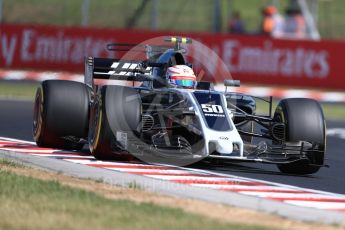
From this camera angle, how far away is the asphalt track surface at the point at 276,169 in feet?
35.9

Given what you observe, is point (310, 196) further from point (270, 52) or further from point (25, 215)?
point (270, 52)

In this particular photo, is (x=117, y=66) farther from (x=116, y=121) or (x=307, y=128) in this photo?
(x=307, y=128)

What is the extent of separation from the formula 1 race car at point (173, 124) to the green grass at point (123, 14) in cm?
1695

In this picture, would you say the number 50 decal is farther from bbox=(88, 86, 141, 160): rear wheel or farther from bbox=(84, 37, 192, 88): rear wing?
bbox=(84, 37, 192, 88): rear wing

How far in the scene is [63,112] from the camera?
40.0 feet

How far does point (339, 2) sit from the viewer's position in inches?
1307

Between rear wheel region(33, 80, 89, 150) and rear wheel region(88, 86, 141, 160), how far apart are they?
0.86 metres

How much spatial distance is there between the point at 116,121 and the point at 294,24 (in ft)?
74.4

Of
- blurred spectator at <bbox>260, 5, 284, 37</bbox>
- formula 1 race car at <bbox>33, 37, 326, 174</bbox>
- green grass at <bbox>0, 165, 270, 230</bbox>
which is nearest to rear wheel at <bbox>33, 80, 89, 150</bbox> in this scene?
formula 1 race car at <bbox>33, 37, 326, 174</bbox>

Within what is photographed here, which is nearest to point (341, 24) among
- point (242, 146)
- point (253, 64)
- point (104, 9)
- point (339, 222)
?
point (253, 64)

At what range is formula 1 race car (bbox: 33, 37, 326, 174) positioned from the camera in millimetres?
11148

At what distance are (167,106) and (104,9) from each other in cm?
1898

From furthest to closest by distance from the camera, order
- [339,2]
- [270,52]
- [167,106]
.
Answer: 1. [339,2]
2. [270,52]
3. [167,106]

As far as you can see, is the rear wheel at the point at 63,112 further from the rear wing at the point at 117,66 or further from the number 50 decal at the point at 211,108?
the number 50 decal at the point at 211,108
